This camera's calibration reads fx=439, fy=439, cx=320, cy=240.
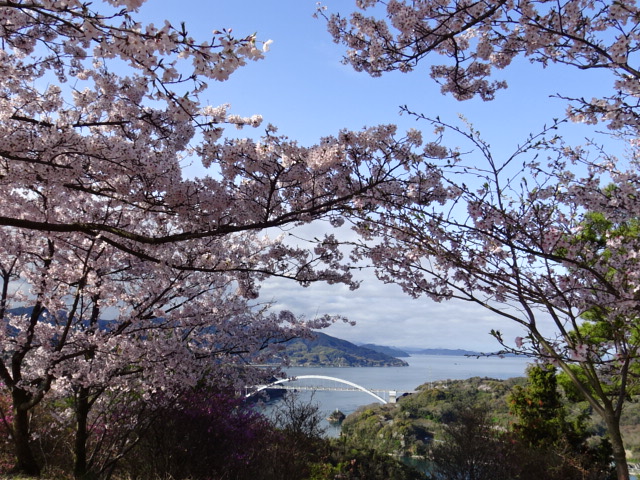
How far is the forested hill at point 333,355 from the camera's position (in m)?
96.8

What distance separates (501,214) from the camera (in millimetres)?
3506

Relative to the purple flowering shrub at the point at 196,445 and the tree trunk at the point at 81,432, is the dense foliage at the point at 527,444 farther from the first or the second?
the tree trunk at the point at 81,432

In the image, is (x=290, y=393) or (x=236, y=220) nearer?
(x=236, y=220)

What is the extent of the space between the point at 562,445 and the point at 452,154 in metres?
12.2

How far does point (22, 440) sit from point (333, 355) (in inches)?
4144

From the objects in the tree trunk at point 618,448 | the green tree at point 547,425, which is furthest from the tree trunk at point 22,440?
Answer: the green tree at point 547,425

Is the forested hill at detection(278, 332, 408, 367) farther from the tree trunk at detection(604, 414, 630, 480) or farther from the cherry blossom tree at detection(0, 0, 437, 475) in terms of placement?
the tree trunk at detection(604, 414, 630, 480)

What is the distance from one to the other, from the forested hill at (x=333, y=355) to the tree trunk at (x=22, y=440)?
253ft

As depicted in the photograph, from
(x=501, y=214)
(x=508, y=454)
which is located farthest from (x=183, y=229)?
(x=508, y=454)

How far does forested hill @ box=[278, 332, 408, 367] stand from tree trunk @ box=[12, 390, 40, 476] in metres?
77.0

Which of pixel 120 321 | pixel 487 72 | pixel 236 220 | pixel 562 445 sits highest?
pixel 487 72

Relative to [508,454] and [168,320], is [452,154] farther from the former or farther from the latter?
[508,454]

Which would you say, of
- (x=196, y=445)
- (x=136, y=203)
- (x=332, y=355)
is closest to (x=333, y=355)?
(x=332, y=355)

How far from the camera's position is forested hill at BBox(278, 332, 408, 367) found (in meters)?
96.8
